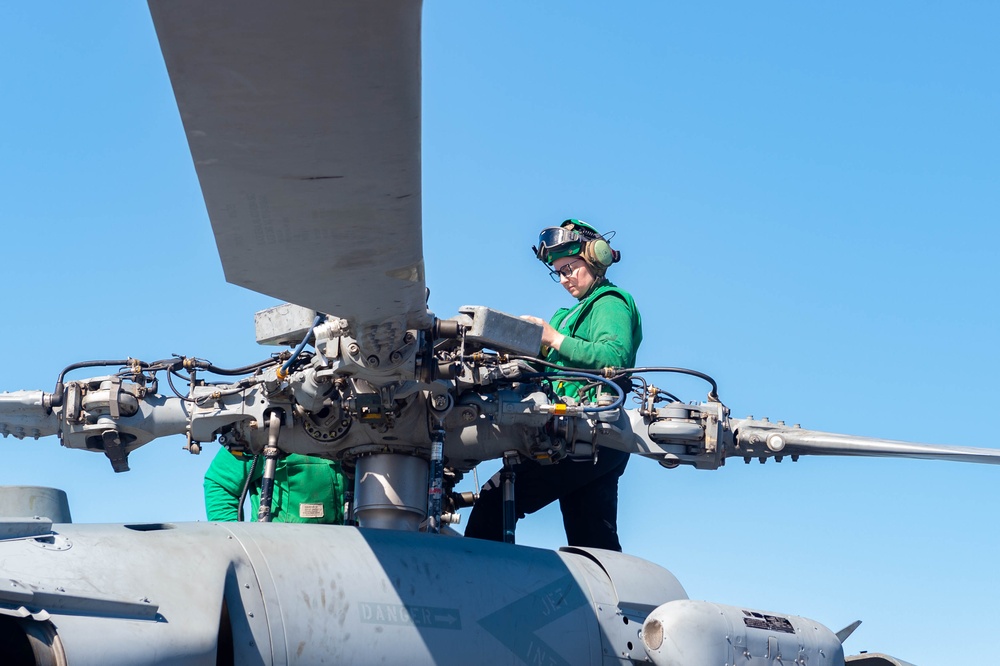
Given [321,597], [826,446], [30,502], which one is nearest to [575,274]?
[826,446]

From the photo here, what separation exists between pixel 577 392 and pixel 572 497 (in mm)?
1004

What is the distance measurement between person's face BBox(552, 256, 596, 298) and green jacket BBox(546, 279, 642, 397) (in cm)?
9

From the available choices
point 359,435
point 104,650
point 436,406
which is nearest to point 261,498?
point 359,435

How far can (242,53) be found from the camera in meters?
3.78

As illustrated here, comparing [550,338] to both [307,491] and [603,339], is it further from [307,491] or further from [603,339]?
[307,491]

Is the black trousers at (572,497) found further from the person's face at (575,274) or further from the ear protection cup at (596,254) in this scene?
the ear protection cup at (596,254)

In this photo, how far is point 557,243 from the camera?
9.12 metres

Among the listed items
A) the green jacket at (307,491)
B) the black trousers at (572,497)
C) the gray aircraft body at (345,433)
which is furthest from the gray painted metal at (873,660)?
the green jacket at (307,491)

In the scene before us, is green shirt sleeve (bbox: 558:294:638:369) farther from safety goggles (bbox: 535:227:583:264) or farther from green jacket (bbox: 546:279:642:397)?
safety goggles (bbox: 535:227:583:264)

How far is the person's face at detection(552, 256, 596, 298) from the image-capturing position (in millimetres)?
9133

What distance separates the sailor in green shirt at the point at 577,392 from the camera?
834cm

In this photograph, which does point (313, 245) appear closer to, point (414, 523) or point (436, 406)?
point (436, 406)

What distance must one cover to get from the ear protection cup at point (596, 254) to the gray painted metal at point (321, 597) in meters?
2.39

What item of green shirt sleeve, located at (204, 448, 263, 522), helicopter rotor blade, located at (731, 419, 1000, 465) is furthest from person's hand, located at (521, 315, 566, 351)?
green shirt sleeve, located at (204, 448, 263, 522)
